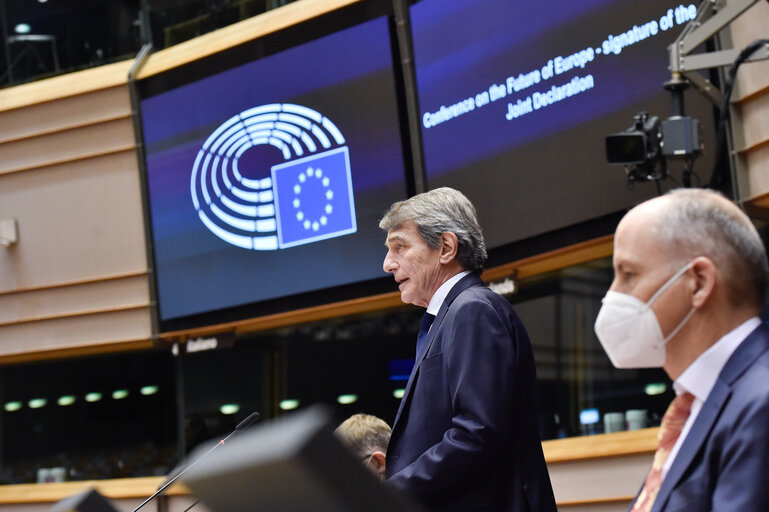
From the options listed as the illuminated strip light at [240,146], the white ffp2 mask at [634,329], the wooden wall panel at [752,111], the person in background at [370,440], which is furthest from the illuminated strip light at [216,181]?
the white ffp2 mask at [634,329]

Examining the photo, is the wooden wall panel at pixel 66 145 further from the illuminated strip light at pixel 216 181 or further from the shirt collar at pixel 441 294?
the shirt collar at pixel 441 294

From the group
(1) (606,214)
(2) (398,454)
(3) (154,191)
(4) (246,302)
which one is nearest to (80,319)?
(3) (154,191)

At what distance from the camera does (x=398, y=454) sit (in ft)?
9.25

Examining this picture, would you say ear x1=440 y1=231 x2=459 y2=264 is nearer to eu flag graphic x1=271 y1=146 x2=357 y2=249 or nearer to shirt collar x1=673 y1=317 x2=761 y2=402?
shirt collar x1=673 y1=317 x2=761 y2=402

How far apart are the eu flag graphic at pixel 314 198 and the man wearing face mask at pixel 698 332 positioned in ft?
19.5

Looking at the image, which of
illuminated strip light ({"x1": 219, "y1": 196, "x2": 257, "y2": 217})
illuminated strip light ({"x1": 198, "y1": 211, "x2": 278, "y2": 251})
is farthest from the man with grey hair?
illuminated strip light ({"x1": 219, "y1": 196, "x2": 257, "y2": 217})

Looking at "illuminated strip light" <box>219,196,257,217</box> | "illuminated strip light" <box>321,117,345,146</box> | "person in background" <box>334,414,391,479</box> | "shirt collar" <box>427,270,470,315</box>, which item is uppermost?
"illuminated strip light" <box>321,117,345,146</box>

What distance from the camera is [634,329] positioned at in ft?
5.84

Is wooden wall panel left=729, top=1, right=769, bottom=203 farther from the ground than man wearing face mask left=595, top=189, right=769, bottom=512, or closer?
farther from the ground

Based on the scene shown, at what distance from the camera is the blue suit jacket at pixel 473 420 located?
8.48 ft

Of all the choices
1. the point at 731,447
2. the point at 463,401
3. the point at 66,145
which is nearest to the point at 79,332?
the point at 66,145

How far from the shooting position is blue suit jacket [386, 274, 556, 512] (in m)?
2.58

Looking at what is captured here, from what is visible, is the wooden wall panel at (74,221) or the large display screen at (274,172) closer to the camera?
the large display screen at (274,172)

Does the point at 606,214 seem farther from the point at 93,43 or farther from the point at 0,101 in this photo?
the point at 0,101
